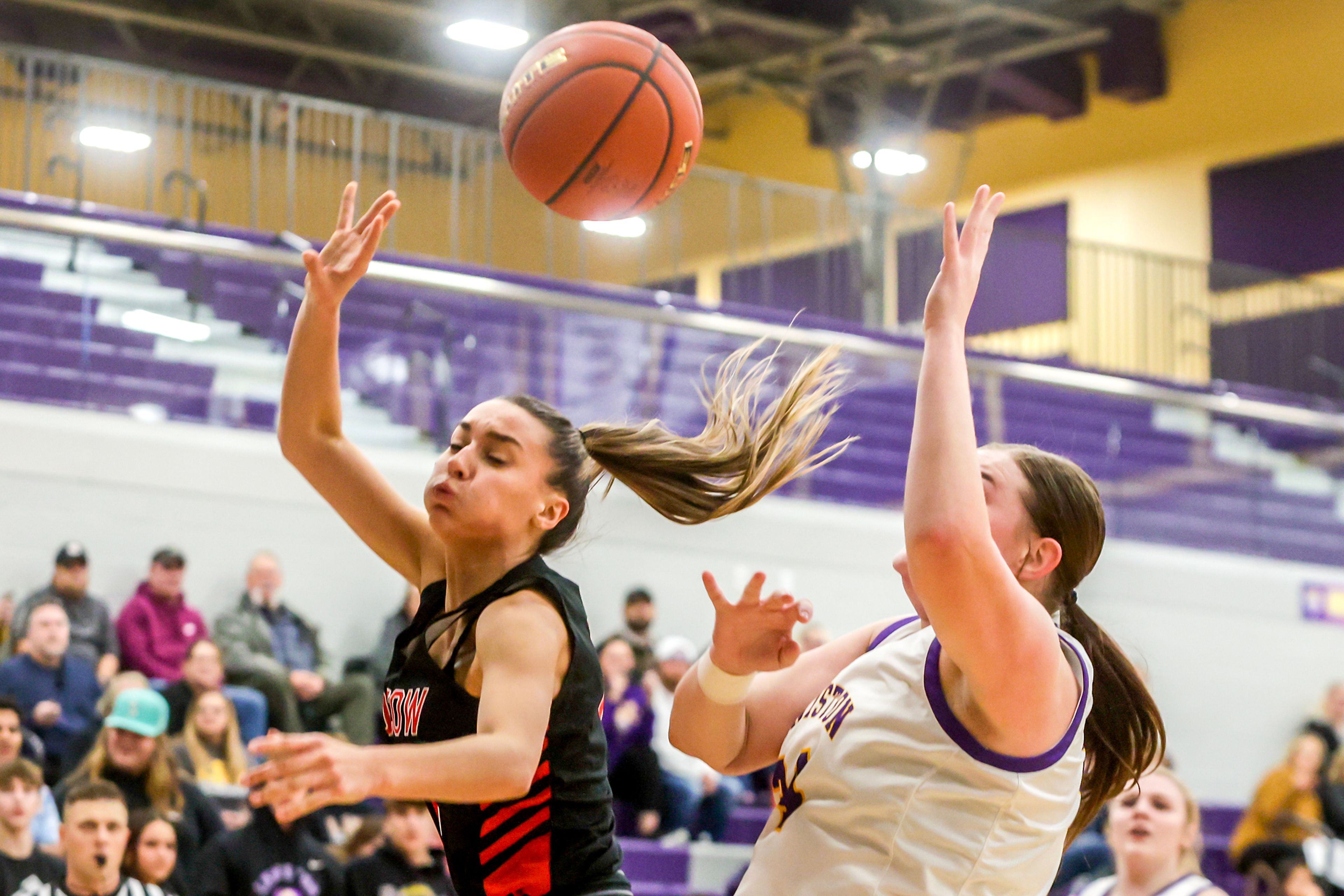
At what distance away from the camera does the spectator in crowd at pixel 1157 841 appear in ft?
14.5

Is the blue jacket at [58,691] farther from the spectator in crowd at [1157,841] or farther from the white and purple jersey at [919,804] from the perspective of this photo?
the white and purple jersey at [919,804]

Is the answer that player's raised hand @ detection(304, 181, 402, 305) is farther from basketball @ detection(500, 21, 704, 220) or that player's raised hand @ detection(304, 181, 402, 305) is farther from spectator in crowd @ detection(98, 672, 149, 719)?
spectator in crowd @ detection(98, 672, 149, 719)

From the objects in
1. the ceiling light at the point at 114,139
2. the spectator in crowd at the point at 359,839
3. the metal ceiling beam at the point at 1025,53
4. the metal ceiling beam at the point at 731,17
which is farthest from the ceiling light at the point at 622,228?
the spectator in crowd at the point at 359,839

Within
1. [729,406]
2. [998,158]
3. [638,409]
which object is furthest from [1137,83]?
[729,406]

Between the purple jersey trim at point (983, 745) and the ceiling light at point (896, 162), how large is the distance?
1439 cm

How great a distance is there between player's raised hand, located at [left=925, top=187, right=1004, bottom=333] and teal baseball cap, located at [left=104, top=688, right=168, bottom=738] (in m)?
5.10

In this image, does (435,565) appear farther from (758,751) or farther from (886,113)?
(886,113)

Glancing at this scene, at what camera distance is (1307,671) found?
13.0 meters

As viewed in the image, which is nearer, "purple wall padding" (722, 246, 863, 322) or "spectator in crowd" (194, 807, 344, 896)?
"spectator in crowd" (194, 807, 344, 896)

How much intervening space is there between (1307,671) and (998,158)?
808 centimetres

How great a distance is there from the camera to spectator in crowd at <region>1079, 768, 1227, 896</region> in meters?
4.42

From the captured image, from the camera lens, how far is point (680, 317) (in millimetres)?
10703

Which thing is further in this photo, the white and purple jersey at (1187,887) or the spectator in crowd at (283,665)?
the spectator in crowd at (283,665)

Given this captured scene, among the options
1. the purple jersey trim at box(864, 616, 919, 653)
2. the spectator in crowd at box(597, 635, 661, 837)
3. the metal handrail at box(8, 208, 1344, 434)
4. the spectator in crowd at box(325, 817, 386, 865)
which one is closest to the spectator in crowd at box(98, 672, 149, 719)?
the spectator in crowd at box(325, 817, 386, 865)
